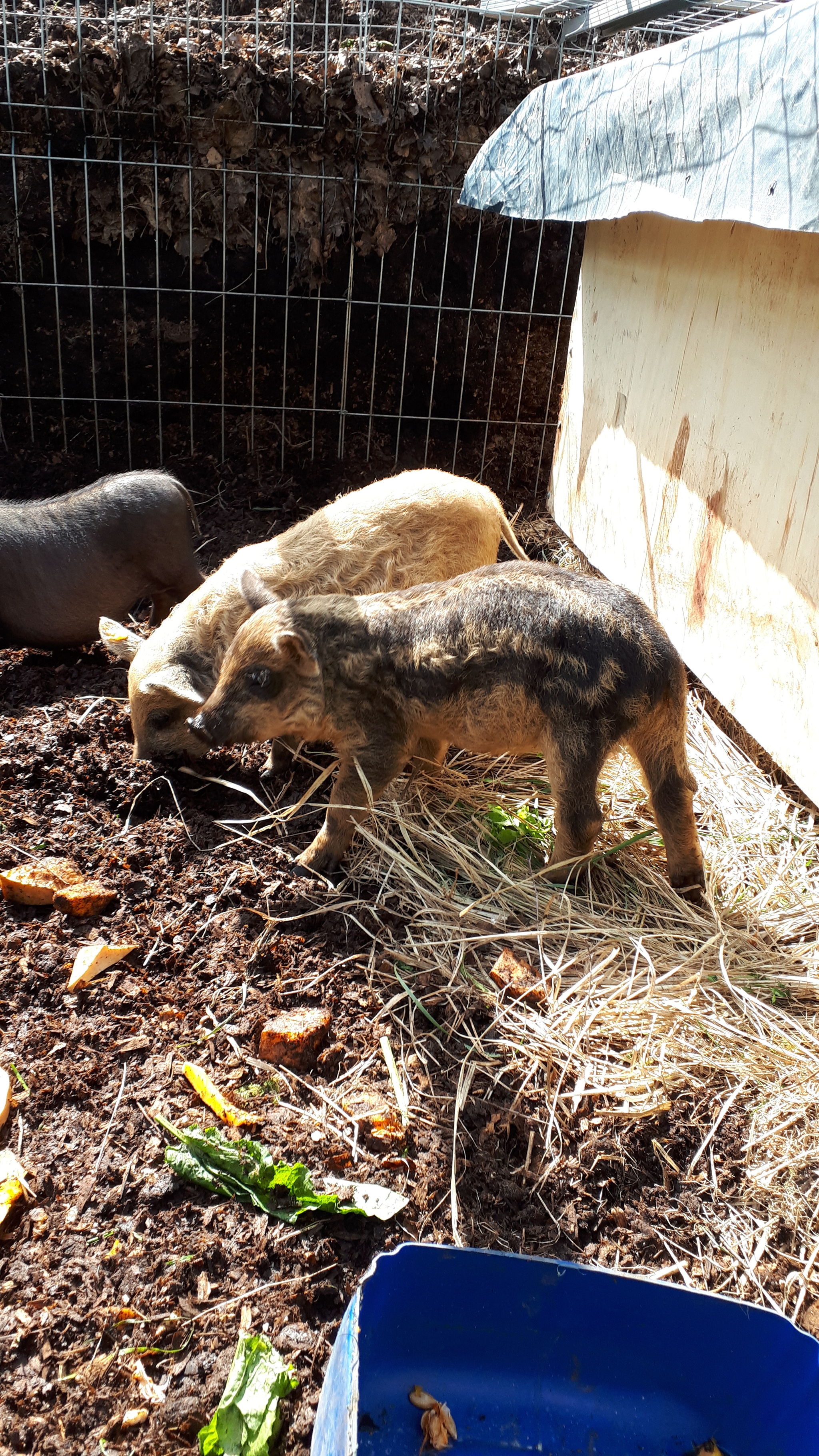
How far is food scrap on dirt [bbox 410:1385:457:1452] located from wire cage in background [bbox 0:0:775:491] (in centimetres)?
724

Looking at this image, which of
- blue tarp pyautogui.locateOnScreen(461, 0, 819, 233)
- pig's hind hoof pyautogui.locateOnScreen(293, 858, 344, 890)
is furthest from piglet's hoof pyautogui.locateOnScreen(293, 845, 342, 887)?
blue tarp pyautogui.locateOnScreen(461, 0, 819, 233)

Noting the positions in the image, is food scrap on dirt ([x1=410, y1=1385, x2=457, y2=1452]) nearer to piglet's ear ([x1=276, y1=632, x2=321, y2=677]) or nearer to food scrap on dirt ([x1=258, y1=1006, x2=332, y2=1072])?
food scrap on dirt ([x1=258, y1=1006, x2=332, y2=1072])

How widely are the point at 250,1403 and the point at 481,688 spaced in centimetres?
260

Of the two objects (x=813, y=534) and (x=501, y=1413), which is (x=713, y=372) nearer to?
(x=813, y=534)

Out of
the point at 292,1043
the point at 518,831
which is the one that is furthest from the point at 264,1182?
the point at 518,831

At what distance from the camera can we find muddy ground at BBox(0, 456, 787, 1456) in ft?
8.48

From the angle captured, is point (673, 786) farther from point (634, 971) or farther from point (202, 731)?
point (202, 731)

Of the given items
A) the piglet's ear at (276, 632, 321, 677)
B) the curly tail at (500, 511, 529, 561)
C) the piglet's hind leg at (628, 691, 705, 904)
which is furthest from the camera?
the curly tail at (500, 511, 529, 561)

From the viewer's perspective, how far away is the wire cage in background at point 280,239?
7.61m

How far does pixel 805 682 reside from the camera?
439cm

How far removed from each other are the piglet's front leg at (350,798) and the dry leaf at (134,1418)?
2.25 metres

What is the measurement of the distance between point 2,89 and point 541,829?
7062 mm

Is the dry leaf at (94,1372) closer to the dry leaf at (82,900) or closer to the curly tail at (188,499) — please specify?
the dry leaf at (82,900)

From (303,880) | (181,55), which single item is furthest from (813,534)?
(181,55)
